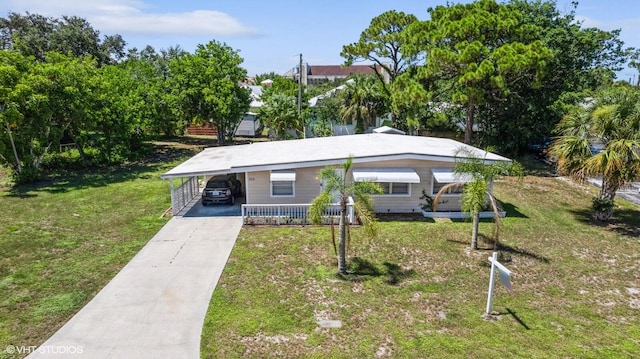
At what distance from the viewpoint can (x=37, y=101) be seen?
21234 millimetres

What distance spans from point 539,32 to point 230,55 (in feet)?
79.7

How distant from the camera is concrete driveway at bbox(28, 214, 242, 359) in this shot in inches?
331

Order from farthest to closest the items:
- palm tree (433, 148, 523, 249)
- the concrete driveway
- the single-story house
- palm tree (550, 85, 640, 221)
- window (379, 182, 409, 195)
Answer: window (379, 182, 409, 195) → the single-story house → palm tree (550, 85, 640, 221) → palm tree (433, 148, 523, 249) → the concrete driveway

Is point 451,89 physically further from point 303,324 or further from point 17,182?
point 17,182

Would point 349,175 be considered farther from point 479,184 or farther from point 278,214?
point 479,184

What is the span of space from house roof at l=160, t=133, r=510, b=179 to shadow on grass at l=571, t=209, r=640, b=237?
440 cm

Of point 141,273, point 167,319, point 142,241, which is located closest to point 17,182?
point 142,241

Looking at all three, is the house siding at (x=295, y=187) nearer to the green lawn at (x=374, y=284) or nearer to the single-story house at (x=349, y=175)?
the single-story house at (x=349, y=175)

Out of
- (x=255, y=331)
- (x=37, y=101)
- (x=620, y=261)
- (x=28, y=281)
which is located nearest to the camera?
(x=255, y=331)

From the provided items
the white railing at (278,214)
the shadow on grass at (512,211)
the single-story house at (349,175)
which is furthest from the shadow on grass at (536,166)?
the white railing at (278,214)

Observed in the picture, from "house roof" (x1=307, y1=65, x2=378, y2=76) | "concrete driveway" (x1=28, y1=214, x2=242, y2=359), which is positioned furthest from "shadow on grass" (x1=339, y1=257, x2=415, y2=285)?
"house roof" (x1=307, y1=65, x2=378, y2=76)

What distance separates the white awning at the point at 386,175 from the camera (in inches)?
638

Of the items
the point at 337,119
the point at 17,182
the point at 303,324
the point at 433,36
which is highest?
the point at 433,36

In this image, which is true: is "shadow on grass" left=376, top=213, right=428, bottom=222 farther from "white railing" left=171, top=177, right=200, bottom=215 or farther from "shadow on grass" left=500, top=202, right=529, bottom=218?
"white railing" left=171, top=177, right=200, bottom=215
